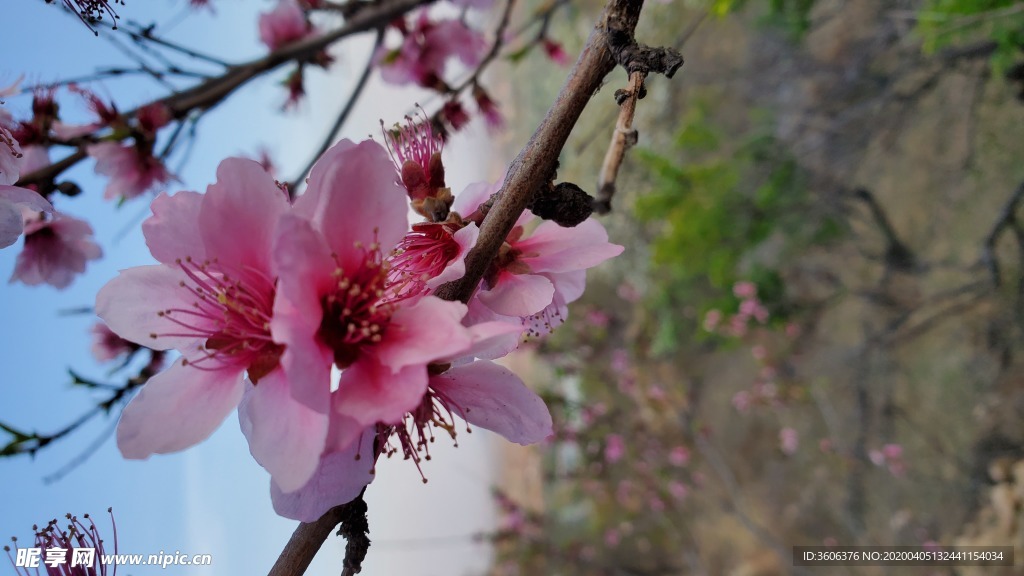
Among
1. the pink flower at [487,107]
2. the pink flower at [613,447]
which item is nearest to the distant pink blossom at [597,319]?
the pink flower at [613,447]

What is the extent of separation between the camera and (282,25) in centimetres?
147

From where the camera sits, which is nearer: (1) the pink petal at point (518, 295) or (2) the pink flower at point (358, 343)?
(2) the pink flower at point (358, 343)

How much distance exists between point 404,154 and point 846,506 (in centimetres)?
335

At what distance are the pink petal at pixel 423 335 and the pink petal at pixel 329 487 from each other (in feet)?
0.29

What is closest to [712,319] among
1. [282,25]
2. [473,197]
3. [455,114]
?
[455,114]

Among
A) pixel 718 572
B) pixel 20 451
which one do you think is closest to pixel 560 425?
pixel 718 572

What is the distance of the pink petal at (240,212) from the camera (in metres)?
0.44

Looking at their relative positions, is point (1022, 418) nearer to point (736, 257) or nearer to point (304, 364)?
point (736, 257)

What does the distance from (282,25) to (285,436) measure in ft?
4.56

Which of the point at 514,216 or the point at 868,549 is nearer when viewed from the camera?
the point at 514,216

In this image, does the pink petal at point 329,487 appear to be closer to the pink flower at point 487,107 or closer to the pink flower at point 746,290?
the pink flower at point 487,107

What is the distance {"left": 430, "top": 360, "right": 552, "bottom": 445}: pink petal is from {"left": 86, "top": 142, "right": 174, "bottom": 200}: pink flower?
86cm

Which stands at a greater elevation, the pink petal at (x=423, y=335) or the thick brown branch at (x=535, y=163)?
the thick brown branch at (x=535, y=163)

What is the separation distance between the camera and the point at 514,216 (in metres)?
0.47
